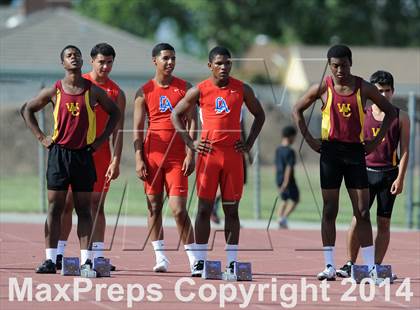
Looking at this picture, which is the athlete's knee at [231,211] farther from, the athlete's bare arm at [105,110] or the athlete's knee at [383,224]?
the athlete's knee at [383,224]

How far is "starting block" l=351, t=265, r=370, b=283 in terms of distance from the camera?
1188cm

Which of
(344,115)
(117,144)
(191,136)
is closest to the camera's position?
(344,115)

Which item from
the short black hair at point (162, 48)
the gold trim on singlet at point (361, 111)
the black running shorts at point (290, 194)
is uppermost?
the short black hair at point (162, 48)

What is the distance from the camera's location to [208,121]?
470 inches

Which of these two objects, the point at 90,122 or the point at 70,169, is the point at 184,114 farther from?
the point at 70,169

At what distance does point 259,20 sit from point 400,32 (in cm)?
996

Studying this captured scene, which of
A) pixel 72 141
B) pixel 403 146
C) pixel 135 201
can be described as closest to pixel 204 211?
pixel 72 141

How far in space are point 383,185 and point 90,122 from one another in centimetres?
313

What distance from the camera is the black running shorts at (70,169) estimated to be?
11875mm

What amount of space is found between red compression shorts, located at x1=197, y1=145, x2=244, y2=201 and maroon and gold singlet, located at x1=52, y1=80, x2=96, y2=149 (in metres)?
1.16

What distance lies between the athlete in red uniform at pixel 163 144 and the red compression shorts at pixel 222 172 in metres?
0.39

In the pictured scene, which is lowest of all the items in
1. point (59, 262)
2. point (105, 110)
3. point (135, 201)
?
point (59, 262)

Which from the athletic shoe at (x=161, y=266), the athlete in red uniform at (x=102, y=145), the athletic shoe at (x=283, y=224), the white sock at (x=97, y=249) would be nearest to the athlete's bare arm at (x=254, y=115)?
the athlete in red uniform at (x=102, y=145)

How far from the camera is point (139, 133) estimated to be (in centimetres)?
1241
